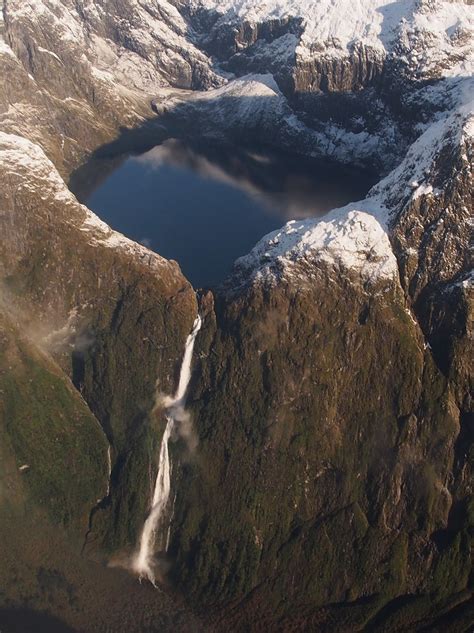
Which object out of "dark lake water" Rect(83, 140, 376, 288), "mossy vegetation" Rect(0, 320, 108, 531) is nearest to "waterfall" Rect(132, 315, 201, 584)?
"mossy vegetation" Rect(0, 320, 108, 531)

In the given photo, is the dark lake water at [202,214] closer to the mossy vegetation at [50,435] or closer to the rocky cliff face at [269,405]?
the rocky cliff face at [269,405]

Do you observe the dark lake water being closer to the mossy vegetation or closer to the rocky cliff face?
the rocky cliff face

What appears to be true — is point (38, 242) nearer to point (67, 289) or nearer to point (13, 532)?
point (67, 289)

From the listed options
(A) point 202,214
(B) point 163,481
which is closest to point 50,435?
(B) point 163,481

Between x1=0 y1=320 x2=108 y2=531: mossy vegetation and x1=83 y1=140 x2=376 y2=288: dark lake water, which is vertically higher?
x1=83 y1=140 x2=376 y2=288: dark lake water

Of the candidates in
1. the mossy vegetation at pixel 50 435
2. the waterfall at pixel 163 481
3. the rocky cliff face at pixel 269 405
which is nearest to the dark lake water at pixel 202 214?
the waterfall at pixel 163 481
